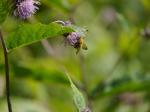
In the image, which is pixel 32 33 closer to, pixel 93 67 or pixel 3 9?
pixel 3 9

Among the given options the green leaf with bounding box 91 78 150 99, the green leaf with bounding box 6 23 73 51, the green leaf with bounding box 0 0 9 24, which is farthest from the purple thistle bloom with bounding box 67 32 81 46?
the green leaf with bounding box 91 78 150 99

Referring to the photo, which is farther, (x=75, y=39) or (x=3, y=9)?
(x=75, y=39)

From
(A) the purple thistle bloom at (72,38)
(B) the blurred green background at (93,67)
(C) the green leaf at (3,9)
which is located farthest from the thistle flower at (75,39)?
(B) the blurred green background at (93,67)

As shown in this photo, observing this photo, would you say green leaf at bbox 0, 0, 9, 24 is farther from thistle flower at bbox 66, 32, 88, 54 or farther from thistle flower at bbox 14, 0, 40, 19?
thistle flower at bbox 66, 32, 88, 54

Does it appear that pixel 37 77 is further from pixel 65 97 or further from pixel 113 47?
pixel 113 47

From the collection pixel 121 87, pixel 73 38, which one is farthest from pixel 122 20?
pixel 73 38
